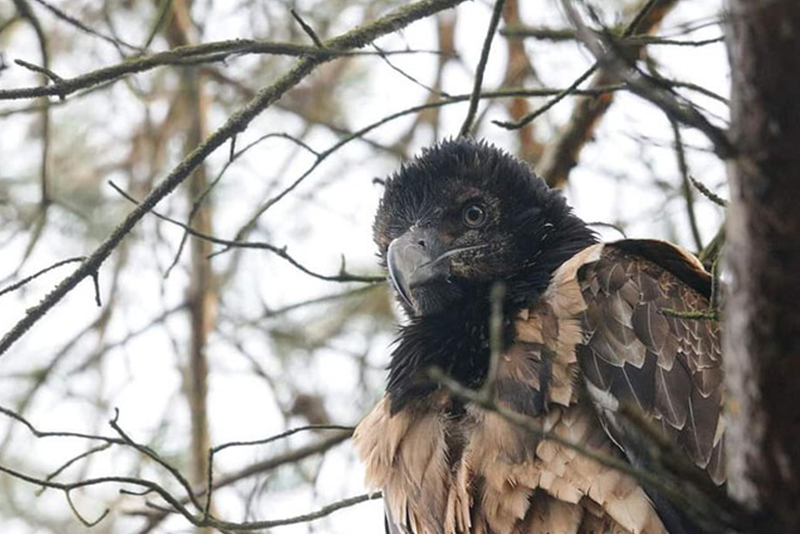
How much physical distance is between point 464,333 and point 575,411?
0.79 m

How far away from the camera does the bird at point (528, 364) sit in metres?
4.35

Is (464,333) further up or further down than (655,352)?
further up

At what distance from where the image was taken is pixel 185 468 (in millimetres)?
7613

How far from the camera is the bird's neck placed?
16.1ft

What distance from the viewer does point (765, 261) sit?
86.4 inches

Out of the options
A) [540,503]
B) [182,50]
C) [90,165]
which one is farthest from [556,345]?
[90,165]

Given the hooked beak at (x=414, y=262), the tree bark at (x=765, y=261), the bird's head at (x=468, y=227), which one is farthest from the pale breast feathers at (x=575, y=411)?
the tree bark at (x=765, y=261)

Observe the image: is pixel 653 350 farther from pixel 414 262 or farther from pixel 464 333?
pixel 414 262

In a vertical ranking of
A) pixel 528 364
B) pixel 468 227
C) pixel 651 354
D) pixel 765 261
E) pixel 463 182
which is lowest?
pixel 765 261

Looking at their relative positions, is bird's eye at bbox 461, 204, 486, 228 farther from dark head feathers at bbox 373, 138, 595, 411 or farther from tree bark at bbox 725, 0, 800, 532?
tree bark at bbox 725, 0, 800, 532

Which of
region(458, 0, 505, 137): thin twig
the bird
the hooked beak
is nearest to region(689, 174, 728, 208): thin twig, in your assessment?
the bird

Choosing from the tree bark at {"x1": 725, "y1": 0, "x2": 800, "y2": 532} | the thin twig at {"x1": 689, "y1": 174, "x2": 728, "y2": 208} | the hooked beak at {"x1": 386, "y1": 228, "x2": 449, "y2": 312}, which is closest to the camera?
the tree bark at {"x1": 725, "y1": 0, "x2": 800, "y2": 532}

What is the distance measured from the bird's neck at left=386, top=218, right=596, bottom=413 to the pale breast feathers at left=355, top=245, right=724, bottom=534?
4.0 inches

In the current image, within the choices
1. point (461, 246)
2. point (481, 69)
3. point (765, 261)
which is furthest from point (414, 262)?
point (765, 261)
